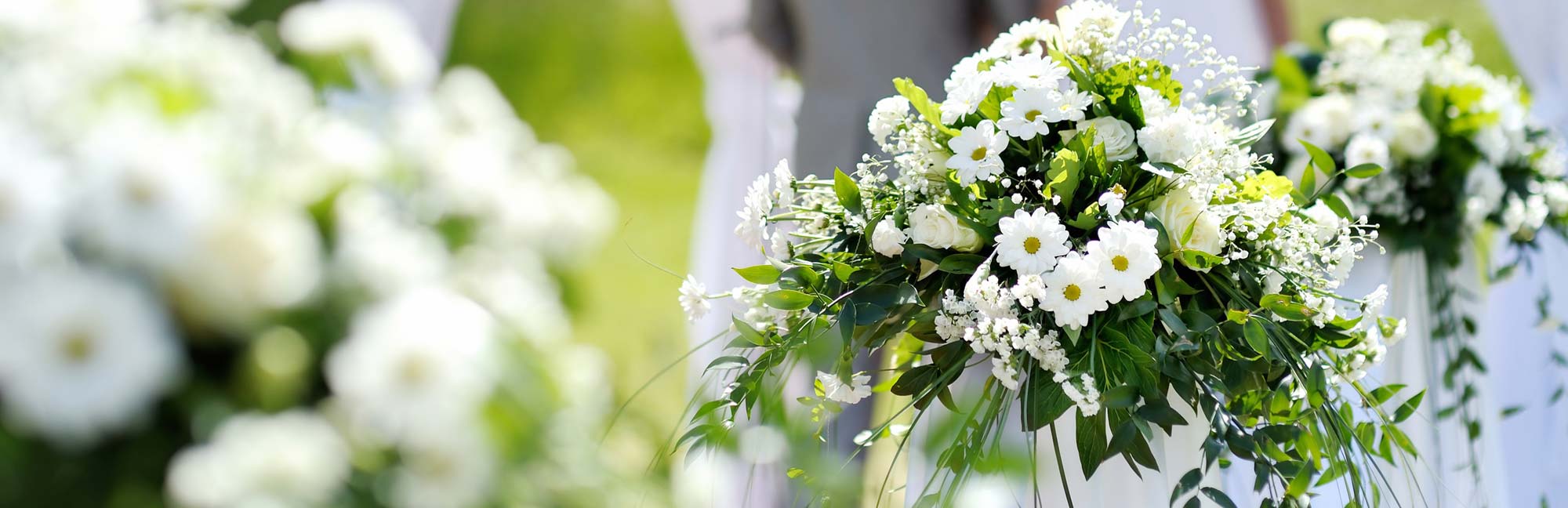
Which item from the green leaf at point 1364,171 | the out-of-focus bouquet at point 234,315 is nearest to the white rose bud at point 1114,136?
the green leaf at point 1364,171

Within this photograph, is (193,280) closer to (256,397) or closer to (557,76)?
(256,397)

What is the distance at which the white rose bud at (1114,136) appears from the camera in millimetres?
734

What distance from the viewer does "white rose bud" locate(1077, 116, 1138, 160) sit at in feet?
2.41

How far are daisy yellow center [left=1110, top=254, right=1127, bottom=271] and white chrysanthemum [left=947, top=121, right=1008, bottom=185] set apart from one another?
0.11 m

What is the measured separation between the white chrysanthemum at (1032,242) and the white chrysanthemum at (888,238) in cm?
8

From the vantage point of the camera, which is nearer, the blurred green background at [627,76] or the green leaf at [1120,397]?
the green leaf at [1120,397]

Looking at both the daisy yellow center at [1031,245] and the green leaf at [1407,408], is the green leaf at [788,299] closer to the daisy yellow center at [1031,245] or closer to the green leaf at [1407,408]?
the daisy yellow center at [1031,245]

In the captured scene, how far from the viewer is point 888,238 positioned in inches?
28.8

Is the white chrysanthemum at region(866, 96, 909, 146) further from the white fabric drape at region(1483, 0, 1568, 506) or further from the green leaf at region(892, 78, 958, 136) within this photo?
the white fabric drape at region(1483, 0, 1568, 506)


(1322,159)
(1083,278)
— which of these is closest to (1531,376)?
(1322,159)

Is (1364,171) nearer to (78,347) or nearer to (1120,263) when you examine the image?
(1120,263)

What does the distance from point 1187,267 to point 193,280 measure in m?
0.68

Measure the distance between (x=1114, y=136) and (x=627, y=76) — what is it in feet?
11.5

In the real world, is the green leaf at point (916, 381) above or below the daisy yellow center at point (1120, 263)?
below
